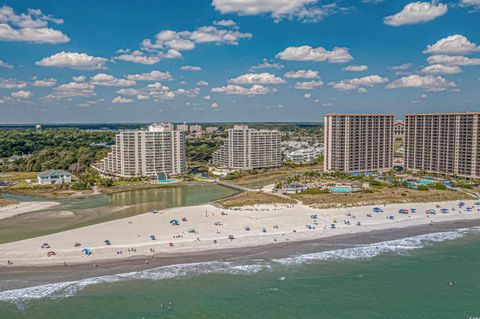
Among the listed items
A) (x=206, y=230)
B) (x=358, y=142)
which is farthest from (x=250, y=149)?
(x=206, y=230)

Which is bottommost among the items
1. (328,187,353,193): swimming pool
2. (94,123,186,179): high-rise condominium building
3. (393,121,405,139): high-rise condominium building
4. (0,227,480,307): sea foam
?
(0,227,480,307): sea foam

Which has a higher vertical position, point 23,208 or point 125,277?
point 23,208

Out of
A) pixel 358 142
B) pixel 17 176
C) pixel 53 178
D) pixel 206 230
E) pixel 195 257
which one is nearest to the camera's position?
pixel 195 257

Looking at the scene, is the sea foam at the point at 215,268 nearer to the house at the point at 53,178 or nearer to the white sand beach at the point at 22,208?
the white sand beach at the point at 22,208

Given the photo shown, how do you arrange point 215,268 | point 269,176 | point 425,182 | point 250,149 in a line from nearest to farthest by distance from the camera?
point 215,268 < point 425,182 < point 269,176 < point 250,149

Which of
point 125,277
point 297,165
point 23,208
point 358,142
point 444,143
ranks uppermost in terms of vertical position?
point 358,142

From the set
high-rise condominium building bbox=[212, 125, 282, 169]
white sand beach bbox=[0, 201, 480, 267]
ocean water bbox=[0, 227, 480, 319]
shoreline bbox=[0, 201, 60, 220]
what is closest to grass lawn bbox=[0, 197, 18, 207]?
shoreline bbox=[0, 201, 60, 220]

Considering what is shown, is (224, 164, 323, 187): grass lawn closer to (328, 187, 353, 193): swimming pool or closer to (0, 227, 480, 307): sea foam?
(328, 187, 353, 193): swimming pool

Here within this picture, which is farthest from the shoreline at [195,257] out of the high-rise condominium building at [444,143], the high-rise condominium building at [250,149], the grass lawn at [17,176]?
the grass lawn at [17,176]

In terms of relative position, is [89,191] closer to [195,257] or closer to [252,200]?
[252,200]
